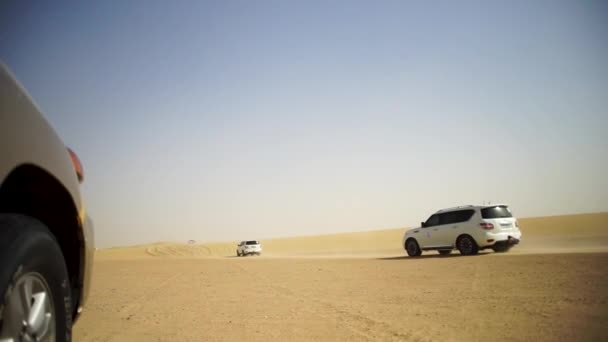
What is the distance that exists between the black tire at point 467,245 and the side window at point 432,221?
1439 millimetres

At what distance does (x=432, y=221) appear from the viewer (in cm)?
1778

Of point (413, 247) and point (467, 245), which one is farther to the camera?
point (413, 247)

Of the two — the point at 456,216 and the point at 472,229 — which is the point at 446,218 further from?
the point at 472,229

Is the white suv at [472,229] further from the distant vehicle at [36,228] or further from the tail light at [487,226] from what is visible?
the distant vehicle at [36,228]

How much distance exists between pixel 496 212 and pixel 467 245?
176 centimetres

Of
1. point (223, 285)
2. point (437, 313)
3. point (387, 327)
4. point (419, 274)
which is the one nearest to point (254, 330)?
point (387, 327)

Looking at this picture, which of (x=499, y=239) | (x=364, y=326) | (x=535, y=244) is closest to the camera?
(x=364, y=326)

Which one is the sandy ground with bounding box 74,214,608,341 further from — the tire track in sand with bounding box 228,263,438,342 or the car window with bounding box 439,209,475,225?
the car window with bounding box 439,209,475,225

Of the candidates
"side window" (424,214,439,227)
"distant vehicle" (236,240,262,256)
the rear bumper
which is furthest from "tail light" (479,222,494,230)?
"distant vehicle" (236,240,262,256)

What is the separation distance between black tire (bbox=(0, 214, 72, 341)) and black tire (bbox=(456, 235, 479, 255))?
15.9 metres

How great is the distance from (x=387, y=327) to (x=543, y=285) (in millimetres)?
4504

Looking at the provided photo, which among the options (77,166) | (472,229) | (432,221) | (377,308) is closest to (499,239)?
(472,229)

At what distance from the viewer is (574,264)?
10352mm

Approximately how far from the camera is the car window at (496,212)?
15.5 meters
